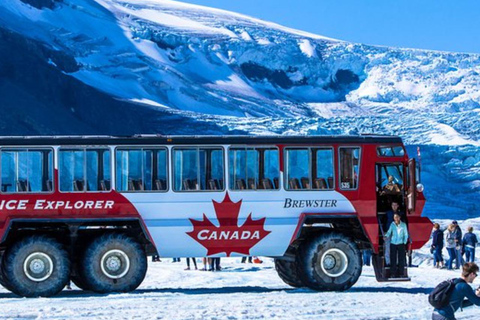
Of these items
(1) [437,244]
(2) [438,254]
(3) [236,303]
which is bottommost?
(3) [236,303]

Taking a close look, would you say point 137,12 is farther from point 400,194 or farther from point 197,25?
point 400,194

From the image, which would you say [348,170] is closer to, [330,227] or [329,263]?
[330,227]

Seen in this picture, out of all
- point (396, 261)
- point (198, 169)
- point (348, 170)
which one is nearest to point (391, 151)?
point (348, 170)

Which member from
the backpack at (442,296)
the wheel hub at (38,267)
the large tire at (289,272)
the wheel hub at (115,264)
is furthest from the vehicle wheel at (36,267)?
the backpack at (442,296)

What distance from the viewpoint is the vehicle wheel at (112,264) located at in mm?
17172

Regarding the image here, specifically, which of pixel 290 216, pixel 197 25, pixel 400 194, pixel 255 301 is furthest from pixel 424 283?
pixel 197 25

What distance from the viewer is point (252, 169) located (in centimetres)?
1784

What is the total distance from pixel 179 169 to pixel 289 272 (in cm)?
357

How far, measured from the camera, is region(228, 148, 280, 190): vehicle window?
17812 mm

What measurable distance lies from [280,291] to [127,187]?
11.5 feet

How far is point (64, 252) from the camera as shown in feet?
56.1

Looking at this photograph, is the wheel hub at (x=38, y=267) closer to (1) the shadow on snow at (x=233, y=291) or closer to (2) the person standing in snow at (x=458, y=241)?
(1) the shadow on snow at (x=233, y=291)

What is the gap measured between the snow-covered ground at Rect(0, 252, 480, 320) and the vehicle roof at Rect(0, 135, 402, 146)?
2.83 m

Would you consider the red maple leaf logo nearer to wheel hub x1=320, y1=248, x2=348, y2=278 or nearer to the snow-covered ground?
the snow-covered ground
